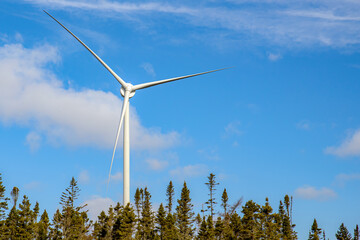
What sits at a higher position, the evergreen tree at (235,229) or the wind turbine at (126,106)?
the wind turbine at (126,106)

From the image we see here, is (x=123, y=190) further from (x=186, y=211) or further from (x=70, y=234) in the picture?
(x=186, y=211)

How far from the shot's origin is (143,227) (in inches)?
4407

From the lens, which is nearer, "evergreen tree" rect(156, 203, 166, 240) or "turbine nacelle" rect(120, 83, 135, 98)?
"turbine nacelle" rect(120, 83, 135, 98)

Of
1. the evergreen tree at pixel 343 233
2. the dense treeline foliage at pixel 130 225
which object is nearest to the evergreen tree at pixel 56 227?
the dense treeline foliage at pixel 130 225

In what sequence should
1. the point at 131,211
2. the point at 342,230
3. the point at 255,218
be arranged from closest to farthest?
1. the point at 131,211
2. the point at 255,218
3. the point at 342,230

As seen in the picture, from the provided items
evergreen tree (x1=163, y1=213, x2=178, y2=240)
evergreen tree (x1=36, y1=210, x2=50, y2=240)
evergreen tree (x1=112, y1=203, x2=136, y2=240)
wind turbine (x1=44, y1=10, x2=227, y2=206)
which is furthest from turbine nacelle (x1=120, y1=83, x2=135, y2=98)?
evergreen tree (x1=36, y1=210, x2=50, y2=240)

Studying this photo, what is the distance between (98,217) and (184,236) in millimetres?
17684

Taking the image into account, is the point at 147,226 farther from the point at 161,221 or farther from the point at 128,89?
the point at 128,89

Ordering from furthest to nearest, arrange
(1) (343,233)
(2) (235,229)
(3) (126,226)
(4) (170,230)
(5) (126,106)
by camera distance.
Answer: (1) (343,233), (4) (170,230), (2) (235,229), (3) (126,226), (5) (126,106)

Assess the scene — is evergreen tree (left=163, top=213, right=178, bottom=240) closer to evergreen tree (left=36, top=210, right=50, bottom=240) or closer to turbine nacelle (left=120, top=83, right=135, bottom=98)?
evergreen tree (left=36, top=210, right=50, bottom=240)

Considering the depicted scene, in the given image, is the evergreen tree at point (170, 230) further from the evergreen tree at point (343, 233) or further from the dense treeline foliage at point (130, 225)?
the evergreen tree at point (343, 233)

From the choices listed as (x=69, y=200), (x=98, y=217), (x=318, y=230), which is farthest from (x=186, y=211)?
(x=318, y=230)

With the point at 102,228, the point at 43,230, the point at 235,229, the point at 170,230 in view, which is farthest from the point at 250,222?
the point at 43,230

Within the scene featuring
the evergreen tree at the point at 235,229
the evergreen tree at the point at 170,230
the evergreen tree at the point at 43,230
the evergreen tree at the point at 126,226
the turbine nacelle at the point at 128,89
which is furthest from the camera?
the evergreen tree at the point at 43,230
